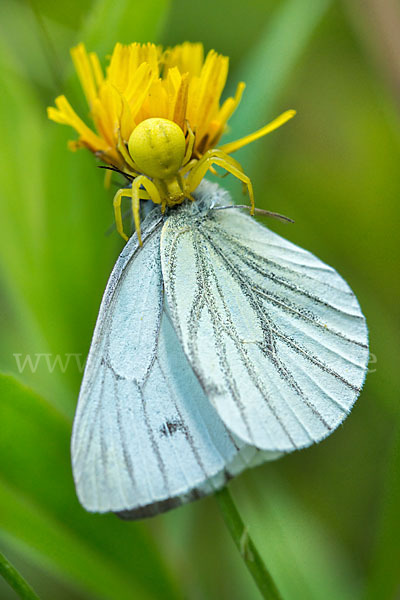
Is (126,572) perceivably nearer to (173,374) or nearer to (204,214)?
(173,374)

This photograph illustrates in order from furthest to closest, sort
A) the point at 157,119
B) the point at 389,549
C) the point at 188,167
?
the point at 389,549 → the point at 188,167 → the point at 157,119

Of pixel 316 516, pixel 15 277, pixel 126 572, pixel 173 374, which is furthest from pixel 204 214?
pixel 316 516

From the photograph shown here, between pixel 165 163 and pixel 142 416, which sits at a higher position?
pixel 165 163

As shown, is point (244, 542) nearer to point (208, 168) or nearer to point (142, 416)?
point (142, 416)

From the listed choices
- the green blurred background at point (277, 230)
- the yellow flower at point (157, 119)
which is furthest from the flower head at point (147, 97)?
the green blurred background at point (277, 230)

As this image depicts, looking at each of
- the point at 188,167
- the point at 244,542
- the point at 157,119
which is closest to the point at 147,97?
the point at 157,119
